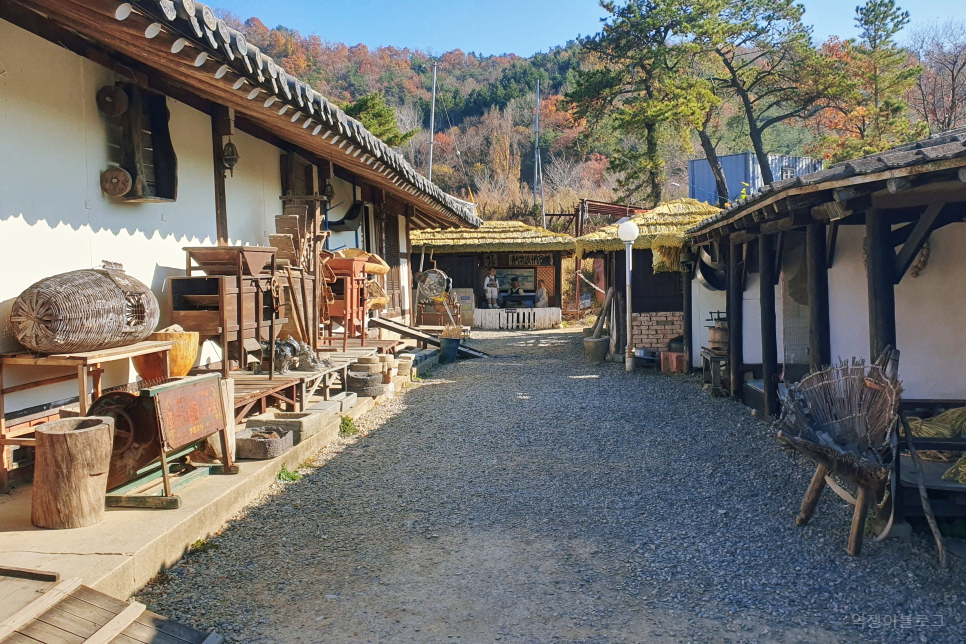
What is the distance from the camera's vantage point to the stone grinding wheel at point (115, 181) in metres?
4.95

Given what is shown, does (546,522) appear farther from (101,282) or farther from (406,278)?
(406,278)

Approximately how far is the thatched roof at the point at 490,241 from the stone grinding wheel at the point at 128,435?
16.0 meters

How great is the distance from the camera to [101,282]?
167 inches

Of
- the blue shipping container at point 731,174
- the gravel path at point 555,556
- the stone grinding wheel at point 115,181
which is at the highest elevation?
the blue shipping container at point 731,174

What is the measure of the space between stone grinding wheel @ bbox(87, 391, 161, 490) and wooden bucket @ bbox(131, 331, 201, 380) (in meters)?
0.62

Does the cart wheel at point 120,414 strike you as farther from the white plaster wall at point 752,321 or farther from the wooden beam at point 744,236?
the white plaster wall at point 752,321

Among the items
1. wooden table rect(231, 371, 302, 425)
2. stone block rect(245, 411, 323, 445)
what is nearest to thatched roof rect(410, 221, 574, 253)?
wooden table rect(231, 371, 302, 425)

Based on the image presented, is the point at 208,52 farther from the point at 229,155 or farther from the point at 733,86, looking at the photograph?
the point at 733,86

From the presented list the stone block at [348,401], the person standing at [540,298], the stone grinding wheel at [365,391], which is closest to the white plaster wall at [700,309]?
the stone grinding wheel at [365,391]

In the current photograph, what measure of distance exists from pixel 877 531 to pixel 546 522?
1902mm

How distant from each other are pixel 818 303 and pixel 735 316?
9.92 feet

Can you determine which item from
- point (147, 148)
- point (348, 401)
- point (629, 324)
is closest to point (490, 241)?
point (629, 324)

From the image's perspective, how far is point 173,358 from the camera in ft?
16.1

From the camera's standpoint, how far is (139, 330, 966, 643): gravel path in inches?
122
